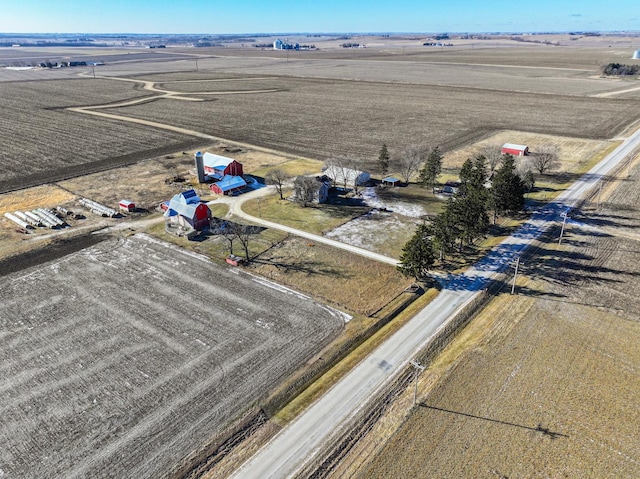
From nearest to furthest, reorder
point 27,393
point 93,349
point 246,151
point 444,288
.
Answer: point 27,393, point 93,349, point 444,288, point 246,151

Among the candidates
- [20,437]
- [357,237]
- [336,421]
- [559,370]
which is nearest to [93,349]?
[20,437]

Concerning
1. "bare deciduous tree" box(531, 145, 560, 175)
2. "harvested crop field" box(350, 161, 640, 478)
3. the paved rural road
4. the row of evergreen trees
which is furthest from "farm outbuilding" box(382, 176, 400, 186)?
"harvested crop field" box(350, 161, 640, 478)

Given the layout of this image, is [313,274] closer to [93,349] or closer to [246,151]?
[93,349]

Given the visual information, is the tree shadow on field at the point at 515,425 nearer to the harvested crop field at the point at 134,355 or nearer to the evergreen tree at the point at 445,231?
the harvested crop field at the point at 134,355

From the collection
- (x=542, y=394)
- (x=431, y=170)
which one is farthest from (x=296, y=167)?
(x=542, y=394)

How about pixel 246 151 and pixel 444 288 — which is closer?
pixel 444 288

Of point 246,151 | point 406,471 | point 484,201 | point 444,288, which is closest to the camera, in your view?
point 406,471

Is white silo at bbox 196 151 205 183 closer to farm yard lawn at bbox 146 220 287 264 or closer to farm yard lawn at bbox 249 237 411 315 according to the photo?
farm yard lawn at bbox 146 220 287 264

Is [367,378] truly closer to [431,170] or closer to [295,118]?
[431,170]

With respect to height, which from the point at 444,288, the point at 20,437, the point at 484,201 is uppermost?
the point at 484,201
